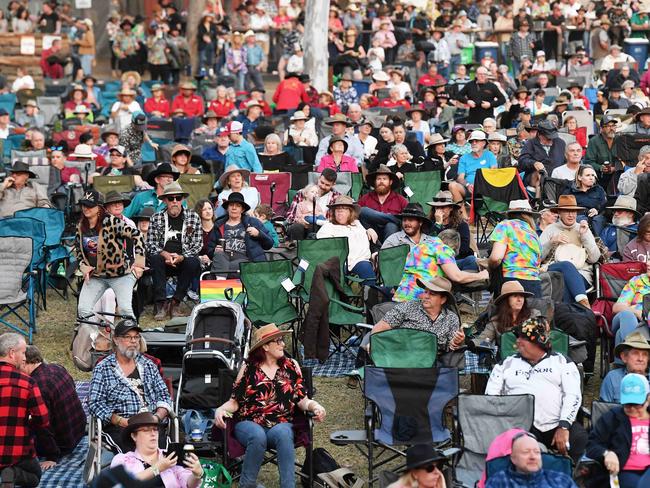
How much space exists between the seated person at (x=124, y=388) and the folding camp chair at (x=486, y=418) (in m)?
1.95

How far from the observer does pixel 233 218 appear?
13672 millimetres

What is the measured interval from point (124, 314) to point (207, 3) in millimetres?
21536

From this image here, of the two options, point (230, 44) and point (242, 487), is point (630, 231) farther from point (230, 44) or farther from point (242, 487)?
point (230, 44)

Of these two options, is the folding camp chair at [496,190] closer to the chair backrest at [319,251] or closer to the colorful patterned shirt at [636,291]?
the chair backrest at [319,251]

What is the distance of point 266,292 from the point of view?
40.6 feet

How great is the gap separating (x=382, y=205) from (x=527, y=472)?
661 centimetres

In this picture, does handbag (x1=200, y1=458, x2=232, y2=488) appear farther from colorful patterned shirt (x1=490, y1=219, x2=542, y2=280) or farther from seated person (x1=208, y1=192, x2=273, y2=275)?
seated person (x1=208, y1=192, x2=273, y2=275)

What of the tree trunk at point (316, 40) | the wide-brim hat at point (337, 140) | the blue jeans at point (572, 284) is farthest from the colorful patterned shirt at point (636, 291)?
the tree trunk at point (316, 40)

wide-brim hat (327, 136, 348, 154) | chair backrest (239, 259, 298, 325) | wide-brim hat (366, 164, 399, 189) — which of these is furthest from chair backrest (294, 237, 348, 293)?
wide-brim hat (327, 136, 348, 154)

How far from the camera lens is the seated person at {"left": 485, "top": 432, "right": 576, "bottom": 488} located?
820 cm

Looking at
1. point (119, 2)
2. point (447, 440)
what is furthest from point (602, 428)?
point (119, 2)

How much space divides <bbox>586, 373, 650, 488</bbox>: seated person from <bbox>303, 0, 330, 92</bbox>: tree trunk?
700 inches

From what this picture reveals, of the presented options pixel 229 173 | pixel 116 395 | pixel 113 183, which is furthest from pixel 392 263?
pixel 113 183

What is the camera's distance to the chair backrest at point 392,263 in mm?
12633
